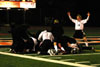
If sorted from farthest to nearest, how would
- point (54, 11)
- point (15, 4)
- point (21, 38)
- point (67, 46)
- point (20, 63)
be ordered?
point (54, 11), point (15, 4), point (21, 38), point (67, 46), point (20, 63)

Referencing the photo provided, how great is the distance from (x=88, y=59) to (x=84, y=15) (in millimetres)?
30696

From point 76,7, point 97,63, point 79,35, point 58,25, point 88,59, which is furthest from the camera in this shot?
point 76,7

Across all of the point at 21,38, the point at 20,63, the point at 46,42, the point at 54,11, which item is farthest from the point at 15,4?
the point at 20,63

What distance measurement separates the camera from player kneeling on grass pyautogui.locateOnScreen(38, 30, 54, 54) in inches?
424

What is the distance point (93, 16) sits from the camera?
131ft

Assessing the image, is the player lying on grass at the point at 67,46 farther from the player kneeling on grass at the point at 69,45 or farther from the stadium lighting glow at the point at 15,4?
the stadium lighting glow at the point at 15,4

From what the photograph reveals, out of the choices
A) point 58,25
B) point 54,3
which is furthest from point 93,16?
point 58,25

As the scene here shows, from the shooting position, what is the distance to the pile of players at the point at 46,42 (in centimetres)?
1082

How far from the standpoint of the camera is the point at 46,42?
A: 35.3ft

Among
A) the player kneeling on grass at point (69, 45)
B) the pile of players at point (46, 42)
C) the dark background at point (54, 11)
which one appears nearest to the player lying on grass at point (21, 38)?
the pile of players at point (46, 42)

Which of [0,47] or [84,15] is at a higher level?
[84,15]

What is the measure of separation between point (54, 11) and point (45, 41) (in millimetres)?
33913

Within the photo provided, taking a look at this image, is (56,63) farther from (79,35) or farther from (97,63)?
(79,35)

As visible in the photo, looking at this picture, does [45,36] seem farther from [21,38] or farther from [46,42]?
[21,38]
